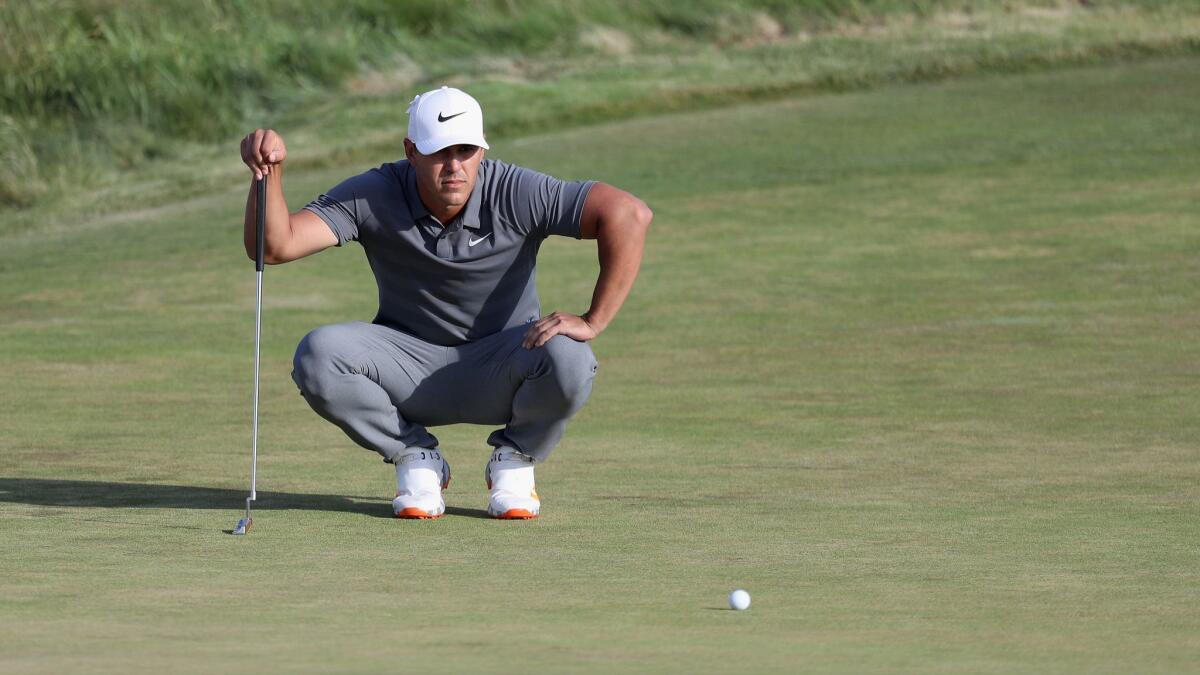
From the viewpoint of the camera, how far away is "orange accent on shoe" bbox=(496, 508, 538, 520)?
641cm

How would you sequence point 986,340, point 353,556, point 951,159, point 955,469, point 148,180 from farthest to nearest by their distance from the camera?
point 148,180, point 951,159, point 986,340, point 955,469, point 353,556

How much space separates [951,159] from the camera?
17.1 meters

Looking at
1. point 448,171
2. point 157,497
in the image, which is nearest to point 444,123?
point 448,171

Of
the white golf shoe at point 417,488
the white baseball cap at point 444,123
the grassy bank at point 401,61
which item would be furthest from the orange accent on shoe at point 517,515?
the grassy bank at point 401,61

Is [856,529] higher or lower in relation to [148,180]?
lower

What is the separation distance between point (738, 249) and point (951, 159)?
3374mm

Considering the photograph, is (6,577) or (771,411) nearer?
(6,577)

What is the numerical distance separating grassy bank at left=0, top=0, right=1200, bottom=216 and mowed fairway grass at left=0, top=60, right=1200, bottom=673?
1.62 meters

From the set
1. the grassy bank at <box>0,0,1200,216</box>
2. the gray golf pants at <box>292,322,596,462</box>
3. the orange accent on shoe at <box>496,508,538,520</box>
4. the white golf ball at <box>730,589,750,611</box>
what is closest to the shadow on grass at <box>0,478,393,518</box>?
the gray golf pants at <box>292,322,596,462</box>

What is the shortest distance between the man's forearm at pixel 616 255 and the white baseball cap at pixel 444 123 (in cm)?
48

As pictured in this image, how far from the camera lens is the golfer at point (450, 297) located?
6.43 metres

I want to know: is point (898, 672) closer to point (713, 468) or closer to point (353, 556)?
point (353, 556)

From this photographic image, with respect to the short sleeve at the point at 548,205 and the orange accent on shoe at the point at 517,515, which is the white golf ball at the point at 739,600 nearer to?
the orange accent on shoe at the point at 517,515

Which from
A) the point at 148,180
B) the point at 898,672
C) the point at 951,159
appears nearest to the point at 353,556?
the point at 898,672
